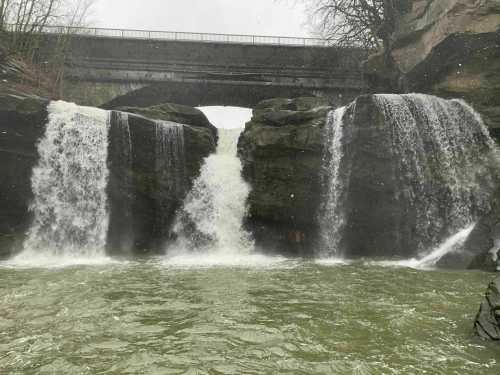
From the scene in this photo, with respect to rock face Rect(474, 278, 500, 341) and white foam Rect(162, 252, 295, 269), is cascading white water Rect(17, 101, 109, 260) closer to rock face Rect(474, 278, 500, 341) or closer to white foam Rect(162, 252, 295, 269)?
white foam Rect(162, 252, 295, 269)

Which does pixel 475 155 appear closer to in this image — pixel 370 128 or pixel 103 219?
pixel 370 128

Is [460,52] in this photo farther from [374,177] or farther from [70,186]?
[70,186]

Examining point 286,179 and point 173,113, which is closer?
point 286,179

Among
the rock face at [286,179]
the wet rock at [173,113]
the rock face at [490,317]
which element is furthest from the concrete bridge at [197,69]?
the rock face at [490,317]

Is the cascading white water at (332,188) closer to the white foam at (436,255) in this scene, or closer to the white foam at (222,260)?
the white foam at (222,260)

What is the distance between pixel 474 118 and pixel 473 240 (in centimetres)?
466

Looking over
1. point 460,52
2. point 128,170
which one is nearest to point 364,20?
point 460,52

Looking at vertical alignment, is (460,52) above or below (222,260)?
above

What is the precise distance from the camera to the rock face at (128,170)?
11.6 metres

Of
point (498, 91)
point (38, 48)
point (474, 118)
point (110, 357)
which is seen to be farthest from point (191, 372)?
point (38, 48)

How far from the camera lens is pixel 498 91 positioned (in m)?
12.4

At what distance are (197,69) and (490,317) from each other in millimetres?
18420

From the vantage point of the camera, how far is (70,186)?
12.0 meters

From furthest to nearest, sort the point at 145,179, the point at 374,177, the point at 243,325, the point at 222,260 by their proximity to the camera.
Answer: the point at 145,179, the point at 374,177, the point at 222,260, the point at 243,325
